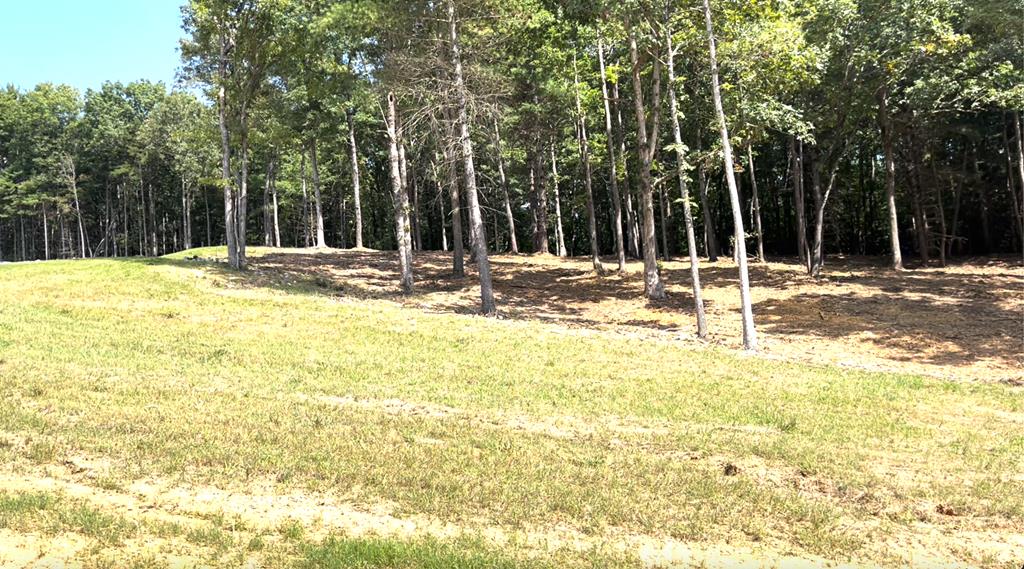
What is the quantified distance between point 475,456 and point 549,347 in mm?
8048

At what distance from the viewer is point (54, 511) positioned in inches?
214

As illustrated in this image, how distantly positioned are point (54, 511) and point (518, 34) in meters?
19.9

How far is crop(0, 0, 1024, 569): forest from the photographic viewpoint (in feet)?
19.4

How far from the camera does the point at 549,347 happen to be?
15.6 m

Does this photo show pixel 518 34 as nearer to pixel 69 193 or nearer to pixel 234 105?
pixel 234 105

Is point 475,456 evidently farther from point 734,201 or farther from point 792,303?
point 792,303

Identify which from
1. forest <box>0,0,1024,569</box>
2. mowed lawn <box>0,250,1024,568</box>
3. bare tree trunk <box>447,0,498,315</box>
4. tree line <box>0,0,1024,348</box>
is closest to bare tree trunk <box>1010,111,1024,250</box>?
tree line <box>0,0,1024,348</box>

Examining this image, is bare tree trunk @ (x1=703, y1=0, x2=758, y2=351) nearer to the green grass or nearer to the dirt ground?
the dirt ground

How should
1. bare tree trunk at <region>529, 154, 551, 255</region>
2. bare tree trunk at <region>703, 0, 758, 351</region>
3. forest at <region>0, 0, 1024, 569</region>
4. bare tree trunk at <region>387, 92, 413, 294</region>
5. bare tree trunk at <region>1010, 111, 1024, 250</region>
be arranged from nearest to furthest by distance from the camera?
forest at <region>0, 0, 1024, 569</region>, bare tree trunk at <region>703, 0, 758, 351</region>, bare tree trunk at <region>387, 92, 413, 294</region>, bare tree trunk at <region>1010, 111, 1024, 250</region>, bare tree trunk at <region>529, 154, 551, 255</region>

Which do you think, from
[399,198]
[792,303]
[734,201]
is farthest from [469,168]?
[792,303]

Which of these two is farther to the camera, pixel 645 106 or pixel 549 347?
pixel 645 106

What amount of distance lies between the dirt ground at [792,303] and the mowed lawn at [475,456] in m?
3.33

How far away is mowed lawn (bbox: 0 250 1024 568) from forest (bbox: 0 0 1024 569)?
0.05 meters

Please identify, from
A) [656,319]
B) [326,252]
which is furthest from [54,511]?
[326,252]
